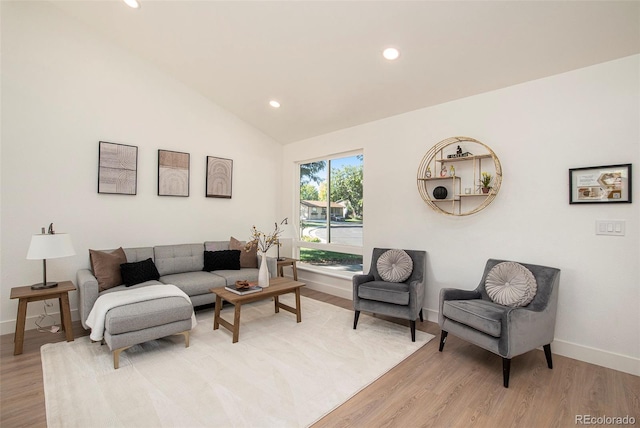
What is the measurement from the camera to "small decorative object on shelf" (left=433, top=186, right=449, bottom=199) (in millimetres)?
3395

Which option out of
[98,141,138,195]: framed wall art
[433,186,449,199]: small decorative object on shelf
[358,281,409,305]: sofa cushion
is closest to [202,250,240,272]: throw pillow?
[98,141,138,195]: framed wall art

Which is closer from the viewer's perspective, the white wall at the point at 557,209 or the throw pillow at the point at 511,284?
the white wall at the point at 557,209

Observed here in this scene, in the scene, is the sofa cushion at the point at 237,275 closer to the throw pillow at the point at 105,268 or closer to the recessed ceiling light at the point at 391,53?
the throw pillow at the point at 105,268

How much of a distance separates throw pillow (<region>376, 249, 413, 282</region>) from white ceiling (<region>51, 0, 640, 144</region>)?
1.90 meters

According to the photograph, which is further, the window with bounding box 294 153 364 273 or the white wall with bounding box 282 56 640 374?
the window with bounding box 294 153 364 273

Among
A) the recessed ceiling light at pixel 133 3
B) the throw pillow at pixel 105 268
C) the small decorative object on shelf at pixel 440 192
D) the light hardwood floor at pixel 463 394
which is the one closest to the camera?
the light hardwood floor at pixel 463 394

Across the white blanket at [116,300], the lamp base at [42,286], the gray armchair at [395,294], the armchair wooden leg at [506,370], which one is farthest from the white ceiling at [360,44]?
the lamp base at [42,286]

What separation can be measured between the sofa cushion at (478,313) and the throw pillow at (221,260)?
290 centimetres

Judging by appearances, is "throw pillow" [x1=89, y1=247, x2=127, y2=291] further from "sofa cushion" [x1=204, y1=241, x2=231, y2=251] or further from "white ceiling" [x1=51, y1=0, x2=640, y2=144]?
"white ceiling" [x1=51, y1=0, x2=640, y2=144]

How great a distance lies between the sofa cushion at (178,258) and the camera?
398 centimetres

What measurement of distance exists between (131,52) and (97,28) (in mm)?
405

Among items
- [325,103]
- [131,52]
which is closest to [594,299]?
[325,103]

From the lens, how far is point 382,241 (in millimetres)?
4180

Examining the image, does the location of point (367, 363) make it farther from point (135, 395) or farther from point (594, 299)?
point (594, 299)
